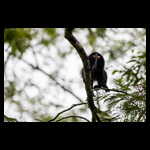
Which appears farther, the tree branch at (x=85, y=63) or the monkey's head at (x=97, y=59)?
the monkey's head at (x=97, y=59)

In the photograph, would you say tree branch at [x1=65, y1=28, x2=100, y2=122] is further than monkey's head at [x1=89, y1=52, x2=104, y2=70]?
No

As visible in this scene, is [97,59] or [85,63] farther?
[97,59]

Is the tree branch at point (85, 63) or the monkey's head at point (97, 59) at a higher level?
the monkey's head at point (97, 59)

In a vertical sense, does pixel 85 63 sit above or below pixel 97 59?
below

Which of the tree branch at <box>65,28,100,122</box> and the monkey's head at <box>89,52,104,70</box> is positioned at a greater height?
the monkey's head at <box>89,52,104,70</box>
